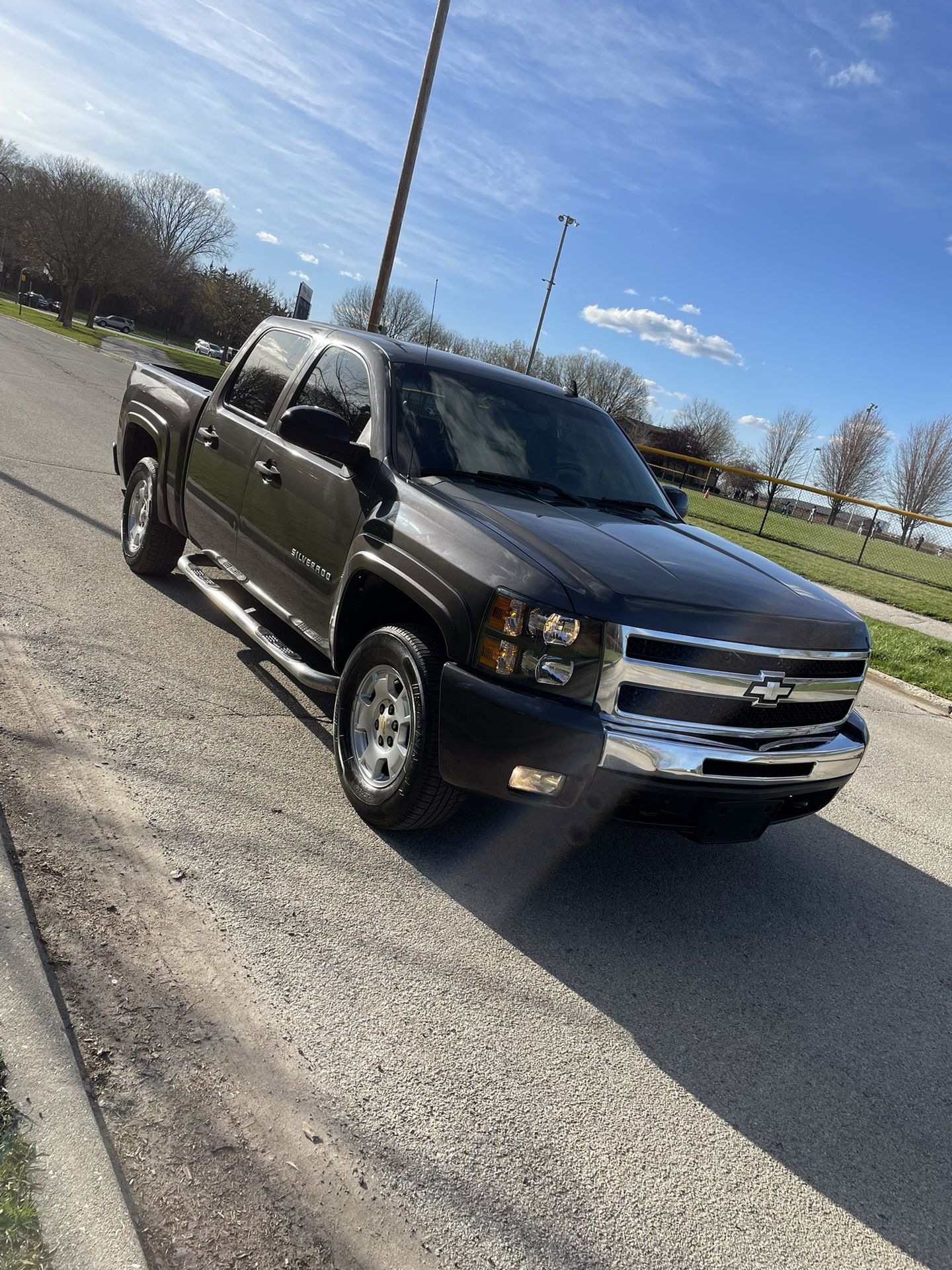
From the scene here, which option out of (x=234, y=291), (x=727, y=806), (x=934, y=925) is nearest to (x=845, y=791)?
(x=934, y=925)

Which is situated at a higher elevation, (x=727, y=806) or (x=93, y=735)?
(x=727, y=806)

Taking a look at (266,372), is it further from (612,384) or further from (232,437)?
(612,384)

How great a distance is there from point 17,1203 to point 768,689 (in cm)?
264

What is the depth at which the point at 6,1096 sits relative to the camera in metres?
Result: 2.15

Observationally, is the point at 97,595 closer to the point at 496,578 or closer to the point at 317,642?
the point at 317,642

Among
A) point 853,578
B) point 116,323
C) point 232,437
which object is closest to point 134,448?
point 232,437

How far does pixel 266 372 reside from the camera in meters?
5.39

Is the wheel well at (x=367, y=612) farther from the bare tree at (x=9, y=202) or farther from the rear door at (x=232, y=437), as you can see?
the bare tree at (x=9, y=202)

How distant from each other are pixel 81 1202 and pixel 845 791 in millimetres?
4829

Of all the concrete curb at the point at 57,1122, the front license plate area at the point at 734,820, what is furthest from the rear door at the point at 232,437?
the front license plate area at the point at 734,820

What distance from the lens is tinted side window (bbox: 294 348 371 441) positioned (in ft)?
14.5

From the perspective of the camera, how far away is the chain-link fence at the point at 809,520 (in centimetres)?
2008

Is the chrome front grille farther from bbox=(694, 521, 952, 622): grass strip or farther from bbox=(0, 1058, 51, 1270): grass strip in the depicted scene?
bbox=(694, 521, 952, 622): grass strip

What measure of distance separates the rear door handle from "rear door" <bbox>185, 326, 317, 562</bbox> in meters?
0.18
